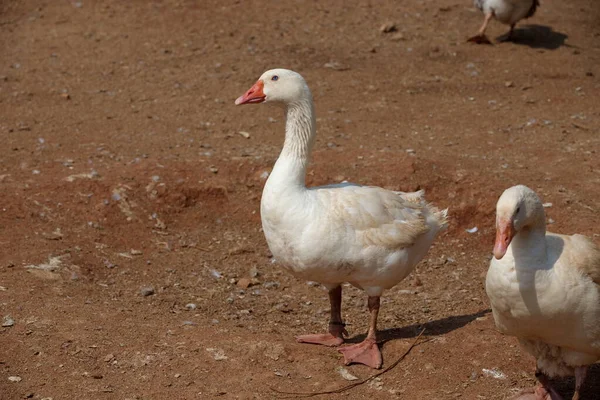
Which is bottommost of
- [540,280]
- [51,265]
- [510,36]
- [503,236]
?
[51,265]

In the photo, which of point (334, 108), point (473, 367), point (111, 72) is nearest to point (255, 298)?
point (473, 367)

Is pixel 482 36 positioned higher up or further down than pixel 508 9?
further down

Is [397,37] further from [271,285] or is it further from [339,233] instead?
[339,233]

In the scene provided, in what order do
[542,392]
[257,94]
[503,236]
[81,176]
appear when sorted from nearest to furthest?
[503,236], [542,392], [257,94], [81,176]

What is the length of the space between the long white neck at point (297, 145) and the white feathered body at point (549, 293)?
64.4 inches

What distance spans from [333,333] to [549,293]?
192cm

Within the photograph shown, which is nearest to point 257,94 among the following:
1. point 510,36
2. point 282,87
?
point 282,87

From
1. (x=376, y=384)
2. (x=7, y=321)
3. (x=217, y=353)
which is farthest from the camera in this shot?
(x=7, y=321)

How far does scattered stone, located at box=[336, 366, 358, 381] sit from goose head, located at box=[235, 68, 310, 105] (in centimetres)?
194

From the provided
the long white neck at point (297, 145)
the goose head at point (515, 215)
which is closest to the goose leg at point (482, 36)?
the long white neck at point (297, 145)

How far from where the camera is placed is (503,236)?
175 inches

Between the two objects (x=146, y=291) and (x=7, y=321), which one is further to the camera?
(x=146, y=291)

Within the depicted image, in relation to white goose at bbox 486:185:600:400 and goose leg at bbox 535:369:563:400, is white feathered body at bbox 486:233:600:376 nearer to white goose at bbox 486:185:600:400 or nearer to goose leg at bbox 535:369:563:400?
white goose at bbox 486:185:600:400

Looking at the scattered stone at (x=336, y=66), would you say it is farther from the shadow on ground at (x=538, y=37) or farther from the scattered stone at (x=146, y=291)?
the scattered stone at (x=146, y=291)
